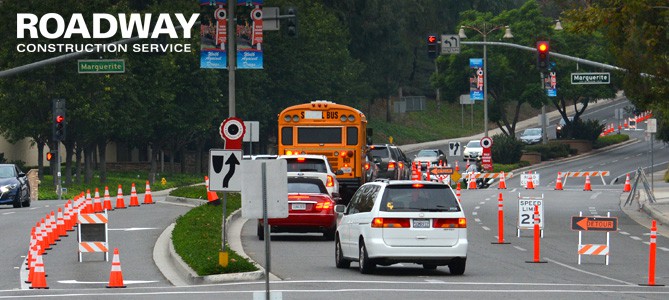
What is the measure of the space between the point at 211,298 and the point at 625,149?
290 feet

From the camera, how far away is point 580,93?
97688 mm

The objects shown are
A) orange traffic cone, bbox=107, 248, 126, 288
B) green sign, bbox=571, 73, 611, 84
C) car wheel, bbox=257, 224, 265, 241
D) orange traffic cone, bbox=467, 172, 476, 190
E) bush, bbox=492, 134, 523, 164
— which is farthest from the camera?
bush, bbox=492, 134, 523, 164

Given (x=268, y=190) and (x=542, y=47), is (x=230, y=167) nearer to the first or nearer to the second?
(x=268, y=190)

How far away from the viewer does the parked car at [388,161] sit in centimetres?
5275

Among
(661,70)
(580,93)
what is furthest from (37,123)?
(580,93)

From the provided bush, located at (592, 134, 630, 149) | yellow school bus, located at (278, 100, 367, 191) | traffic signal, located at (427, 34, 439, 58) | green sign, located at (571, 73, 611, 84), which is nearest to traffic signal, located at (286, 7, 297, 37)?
yellow school bus, located at (278, 100, 367, 191)

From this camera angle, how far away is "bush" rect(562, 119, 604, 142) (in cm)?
10206

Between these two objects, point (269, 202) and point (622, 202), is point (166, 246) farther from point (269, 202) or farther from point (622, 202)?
point (622, 202)

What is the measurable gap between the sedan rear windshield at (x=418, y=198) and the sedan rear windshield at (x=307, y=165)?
1463 cm

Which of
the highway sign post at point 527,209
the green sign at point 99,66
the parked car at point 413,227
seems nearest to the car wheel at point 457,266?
the parked car at point 413,227

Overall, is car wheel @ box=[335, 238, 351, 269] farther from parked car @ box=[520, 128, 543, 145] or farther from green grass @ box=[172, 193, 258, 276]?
parked car @ box=[520, 128, 543, 145]

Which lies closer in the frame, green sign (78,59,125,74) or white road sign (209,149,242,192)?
white road sign (209,149,242,192)

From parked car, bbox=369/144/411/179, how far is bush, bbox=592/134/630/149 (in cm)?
5109

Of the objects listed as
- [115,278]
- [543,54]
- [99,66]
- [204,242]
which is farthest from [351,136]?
[115,278]
